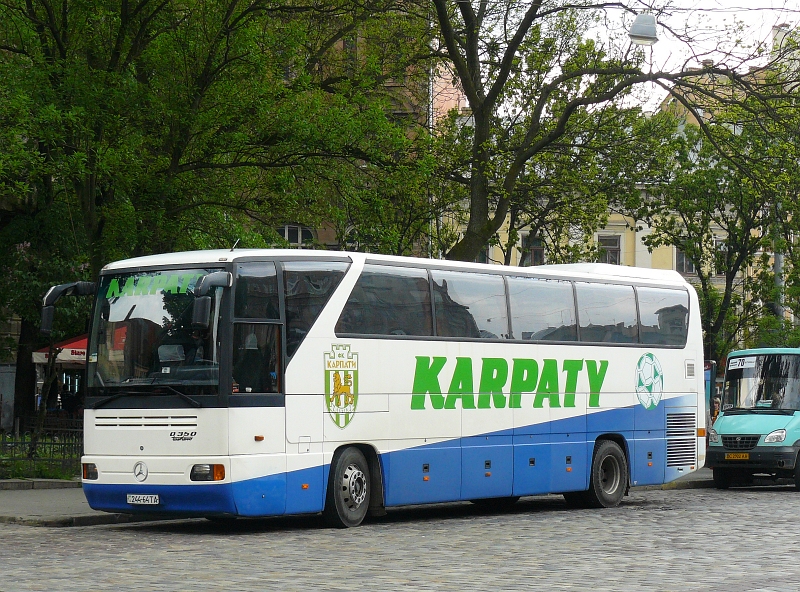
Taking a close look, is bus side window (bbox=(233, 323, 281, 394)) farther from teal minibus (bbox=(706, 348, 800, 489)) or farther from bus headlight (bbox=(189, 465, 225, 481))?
teal minibus (bbox=(706, 348, 800, 489))

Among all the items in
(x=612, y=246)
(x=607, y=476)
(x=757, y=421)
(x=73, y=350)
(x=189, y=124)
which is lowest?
(x=607, y=476)

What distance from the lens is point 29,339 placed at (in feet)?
124

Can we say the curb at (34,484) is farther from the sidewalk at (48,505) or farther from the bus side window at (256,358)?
the bus side window at (256,358)

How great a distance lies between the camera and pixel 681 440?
21.6m

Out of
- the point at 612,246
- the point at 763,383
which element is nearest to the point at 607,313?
the point at 763,383

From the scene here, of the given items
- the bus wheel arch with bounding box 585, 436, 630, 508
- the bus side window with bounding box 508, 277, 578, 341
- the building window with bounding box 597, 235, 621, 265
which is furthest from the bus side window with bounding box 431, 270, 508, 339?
the building window with bounding box 597, 235, 621, 265

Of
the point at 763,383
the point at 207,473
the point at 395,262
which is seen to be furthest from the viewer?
the point at 763,383

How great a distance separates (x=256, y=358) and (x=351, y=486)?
207 centimetres

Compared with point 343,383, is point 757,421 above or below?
below

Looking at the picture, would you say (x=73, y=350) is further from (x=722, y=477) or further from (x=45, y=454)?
(x=722, y=477)

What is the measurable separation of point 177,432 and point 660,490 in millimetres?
→ 13132

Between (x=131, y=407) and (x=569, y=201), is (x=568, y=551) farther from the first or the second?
(x=569, y=201)

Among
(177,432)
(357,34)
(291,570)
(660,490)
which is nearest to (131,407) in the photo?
(177,432)

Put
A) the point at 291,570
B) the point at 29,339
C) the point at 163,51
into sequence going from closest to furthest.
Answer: the point at 291,570, the point at 163,51, the point at 29,339
